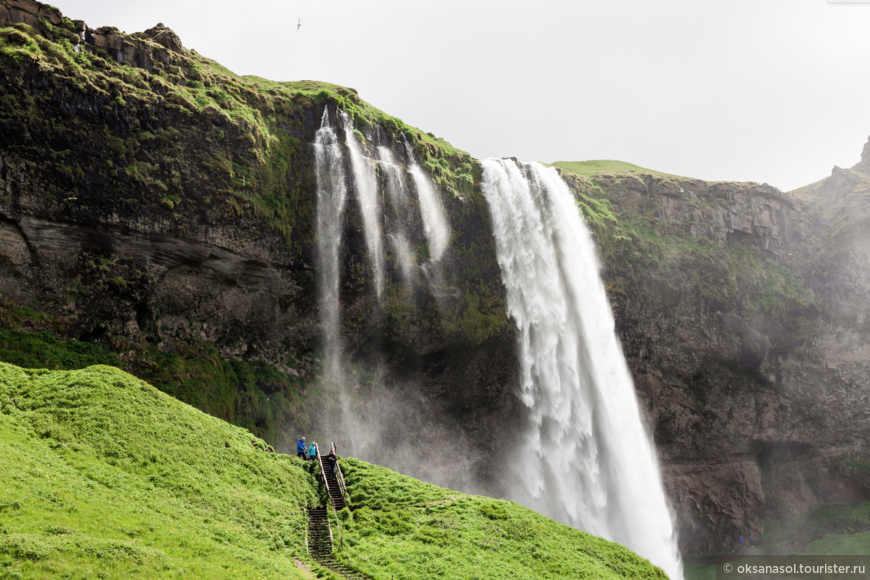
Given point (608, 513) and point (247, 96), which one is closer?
point (247, 96)

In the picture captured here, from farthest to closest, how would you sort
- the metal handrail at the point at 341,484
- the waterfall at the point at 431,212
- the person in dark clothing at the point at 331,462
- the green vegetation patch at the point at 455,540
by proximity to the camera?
the waterfall at the point at 431,212 → the person in dark clothing at the point at 331,462 → the metal handrail at the point at 341,484 → the green vegetation patch at the point at 455,540

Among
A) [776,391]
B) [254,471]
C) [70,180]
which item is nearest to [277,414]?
[254,471]

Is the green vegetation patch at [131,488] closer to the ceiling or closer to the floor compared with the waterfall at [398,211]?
closer to the floor

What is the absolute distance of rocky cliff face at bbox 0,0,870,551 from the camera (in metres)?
24.3

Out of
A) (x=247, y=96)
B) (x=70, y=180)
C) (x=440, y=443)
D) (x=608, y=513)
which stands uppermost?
(x=247, y=96)

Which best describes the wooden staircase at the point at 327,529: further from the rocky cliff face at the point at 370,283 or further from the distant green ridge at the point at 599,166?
the distant green ridge at the point at 599,166

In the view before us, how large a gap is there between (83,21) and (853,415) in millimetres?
66137

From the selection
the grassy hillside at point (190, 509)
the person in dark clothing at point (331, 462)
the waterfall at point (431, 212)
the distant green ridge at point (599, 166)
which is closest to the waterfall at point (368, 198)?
the waterfall at point (431, 212)

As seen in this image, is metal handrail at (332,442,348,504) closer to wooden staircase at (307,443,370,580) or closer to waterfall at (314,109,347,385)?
wooden staircase at (307,443,370,580)

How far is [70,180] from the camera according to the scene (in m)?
24.0

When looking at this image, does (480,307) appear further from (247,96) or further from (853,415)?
(853,415)

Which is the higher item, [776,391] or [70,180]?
[70,180]

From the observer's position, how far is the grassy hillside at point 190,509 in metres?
10.9

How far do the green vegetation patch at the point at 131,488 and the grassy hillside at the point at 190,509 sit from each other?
0.14 ft
